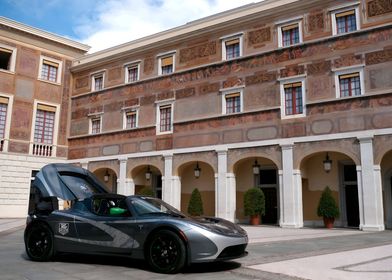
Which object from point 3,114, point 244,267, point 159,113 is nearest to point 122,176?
point 159,113

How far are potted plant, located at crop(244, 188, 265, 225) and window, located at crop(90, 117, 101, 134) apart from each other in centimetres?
1213

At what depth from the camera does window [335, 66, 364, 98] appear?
17.7 m

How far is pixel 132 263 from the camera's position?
24.4 ft

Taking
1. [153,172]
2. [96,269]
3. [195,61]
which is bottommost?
[96,269]

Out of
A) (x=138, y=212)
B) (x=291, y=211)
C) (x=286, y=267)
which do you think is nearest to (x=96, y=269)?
(x=138, y=212)

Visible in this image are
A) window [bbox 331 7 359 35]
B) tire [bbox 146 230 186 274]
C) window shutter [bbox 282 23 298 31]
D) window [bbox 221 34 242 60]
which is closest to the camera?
tire [bbox 146 230 186 274]

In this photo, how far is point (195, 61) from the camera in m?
23.0

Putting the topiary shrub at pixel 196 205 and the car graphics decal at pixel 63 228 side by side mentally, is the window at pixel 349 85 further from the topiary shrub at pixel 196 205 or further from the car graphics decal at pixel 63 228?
the car graphics decal at pixel 63 228

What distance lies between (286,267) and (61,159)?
23239 mm

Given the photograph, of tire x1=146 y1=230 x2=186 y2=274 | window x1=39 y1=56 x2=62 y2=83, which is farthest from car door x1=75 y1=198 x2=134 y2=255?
window x1=39 y1=56 x2=62 y2=83

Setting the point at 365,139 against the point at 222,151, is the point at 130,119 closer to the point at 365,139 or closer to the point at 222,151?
the point at 222,151

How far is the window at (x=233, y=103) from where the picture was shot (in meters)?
20.9

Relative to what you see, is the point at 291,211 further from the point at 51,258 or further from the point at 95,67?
the point at 95,67

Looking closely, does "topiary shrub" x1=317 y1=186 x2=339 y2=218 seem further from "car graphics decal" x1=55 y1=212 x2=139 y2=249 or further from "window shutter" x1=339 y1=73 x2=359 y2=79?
"car graphics decal" x1=55 y1=212 x2=139 y2=249
